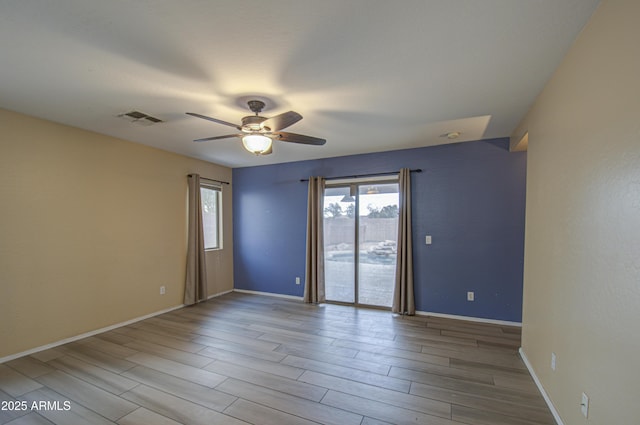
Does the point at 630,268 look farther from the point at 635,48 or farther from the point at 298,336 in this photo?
the point at 298,336

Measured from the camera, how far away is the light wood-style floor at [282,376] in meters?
2.00

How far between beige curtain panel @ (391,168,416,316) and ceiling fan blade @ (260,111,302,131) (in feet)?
7.88

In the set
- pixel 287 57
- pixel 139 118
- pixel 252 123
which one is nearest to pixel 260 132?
pixel 252 123

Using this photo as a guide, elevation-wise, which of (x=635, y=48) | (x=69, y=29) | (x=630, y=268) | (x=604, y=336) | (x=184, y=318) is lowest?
(x=184, y=318)

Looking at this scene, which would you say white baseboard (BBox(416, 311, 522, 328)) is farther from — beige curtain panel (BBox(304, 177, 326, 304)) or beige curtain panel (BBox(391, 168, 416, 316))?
beige curtain panel (BBox(304, 177, 326, 304))

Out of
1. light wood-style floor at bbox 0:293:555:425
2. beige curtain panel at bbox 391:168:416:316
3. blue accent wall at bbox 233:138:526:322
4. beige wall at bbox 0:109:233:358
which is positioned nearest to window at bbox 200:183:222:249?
beige wall at bbox 0:109:233:358

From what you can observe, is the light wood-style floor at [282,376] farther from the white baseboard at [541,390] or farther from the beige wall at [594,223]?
the beige wall at [594,223]

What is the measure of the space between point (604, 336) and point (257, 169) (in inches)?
199

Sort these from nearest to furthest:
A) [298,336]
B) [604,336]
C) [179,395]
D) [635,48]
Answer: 1. [635,48]
2. [604,336]
3. [179,395]
4. [298,336]

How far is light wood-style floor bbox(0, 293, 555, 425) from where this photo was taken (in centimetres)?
200

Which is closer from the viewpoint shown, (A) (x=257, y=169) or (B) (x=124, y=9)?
(B) (x=124, y=9)

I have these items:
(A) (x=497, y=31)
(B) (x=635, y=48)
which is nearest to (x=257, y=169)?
(A) (x=497, y=31)

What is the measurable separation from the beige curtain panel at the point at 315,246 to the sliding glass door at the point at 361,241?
0.48 ft

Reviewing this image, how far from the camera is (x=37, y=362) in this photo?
8.80ft
